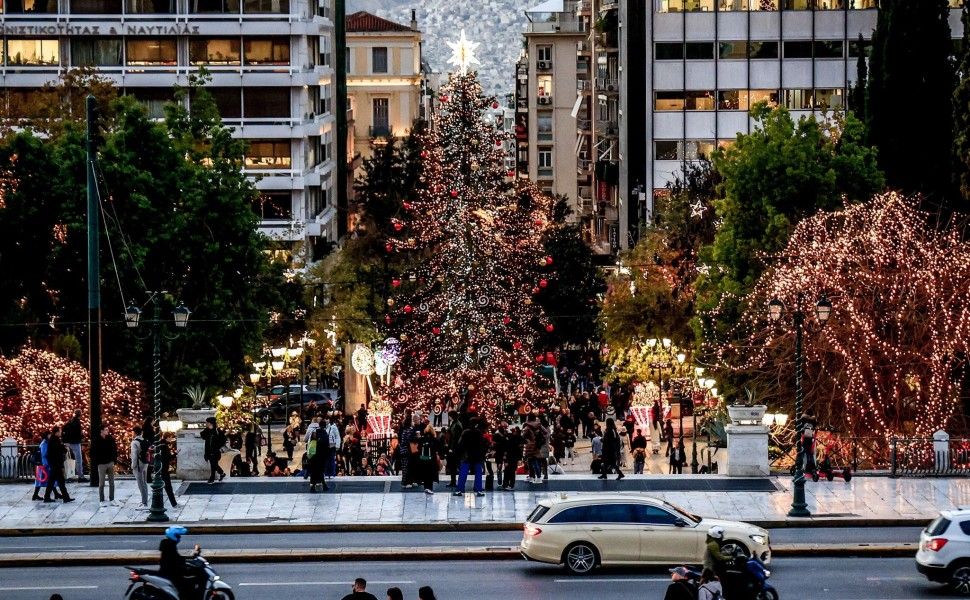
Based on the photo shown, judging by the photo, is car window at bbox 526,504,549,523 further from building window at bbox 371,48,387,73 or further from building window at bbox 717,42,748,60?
building window at bbox 371,48,387,73

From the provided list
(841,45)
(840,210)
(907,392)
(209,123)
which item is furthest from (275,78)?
(907,392)

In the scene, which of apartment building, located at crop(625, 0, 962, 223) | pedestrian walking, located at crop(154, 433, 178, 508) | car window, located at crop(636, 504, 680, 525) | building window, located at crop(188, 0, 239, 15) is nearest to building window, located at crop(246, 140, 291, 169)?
building window, located at crop(188, 0, 239, 15)

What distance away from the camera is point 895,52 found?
2399 inches

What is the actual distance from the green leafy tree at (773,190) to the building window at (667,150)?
29.6 meters

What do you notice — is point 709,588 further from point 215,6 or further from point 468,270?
point 215,6

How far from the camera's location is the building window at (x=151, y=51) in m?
81.7

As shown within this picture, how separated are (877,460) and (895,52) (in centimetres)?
1860

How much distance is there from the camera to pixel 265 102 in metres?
83.3

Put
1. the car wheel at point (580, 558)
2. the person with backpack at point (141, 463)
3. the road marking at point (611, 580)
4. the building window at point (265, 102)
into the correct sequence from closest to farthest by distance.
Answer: the road marking at point (611, 580) < the car wheel at point (580, 558) < the person with backpack at point (141, 463) < the building window at point (265, 102)

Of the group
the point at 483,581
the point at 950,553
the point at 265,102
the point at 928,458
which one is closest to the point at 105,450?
the point at 483,581

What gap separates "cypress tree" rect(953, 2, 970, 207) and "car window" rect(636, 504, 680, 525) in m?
28.9

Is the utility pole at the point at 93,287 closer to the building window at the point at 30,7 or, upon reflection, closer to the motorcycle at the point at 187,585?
the motorcycle at the point at 187,585

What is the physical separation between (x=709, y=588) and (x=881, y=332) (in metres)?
28.4

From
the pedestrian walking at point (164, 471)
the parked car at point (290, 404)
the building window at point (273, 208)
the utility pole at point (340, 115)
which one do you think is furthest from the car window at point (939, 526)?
the utility pole at point (340, 115)
